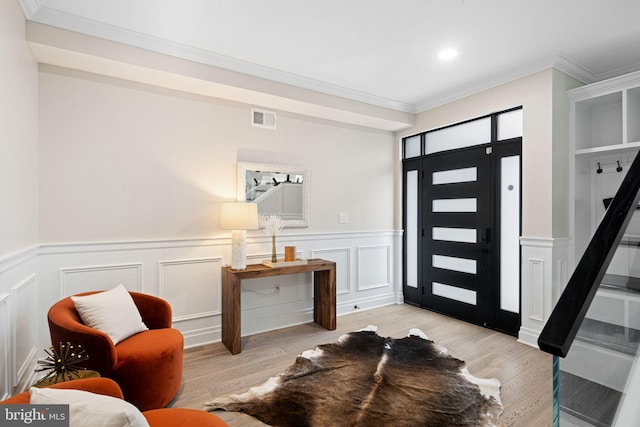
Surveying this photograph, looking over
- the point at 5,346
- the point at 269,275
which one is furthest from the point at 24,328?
the point at 269,275

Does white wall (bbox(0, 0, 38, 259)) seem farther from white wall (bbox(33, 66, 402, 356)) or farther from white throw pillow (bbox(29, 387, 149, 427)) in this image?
white throw pillow (bbox(29, 387, 149, 427))

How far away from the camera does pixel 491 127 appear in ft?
11.8

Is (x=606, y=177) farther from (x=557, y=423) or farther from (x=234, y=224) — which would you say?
(x=234, y=224)

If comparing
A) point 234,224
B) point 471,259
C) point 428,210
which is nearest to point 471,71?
point 428,210

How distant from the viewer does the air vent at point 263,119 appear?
353 cm

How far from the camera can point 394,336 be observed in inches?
132

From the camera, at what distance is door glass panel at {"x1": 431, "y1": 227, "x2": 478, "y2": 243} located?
12.4ft

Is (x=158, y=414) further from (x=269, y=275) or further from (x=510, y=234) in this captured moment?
(x=510, y=234)

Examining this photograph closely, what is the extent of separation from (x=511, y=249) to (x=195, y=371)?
334 centimetres

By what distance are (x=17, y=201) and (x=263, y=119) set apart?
224cm

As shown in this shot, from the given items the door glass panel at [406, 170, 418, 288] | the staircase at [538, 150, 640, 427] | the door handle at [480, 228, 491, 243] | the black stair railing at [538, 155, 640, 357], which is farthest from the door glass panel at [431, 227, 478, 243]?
the black stair railing at [538, 155, 640, 357]

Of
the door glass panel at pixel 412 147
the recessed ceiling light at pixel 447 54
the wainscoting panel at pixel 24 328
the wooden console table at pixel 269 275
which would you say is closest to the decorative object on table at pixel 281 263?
the wooden console table at pixel 269 275

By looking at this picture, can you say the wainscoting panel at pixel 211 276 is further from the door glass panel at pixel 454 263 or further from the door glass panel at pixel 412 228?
the door glass panel at pixel 454 263

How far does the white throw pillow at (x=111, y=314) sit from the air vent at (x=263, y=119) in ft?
7.07
